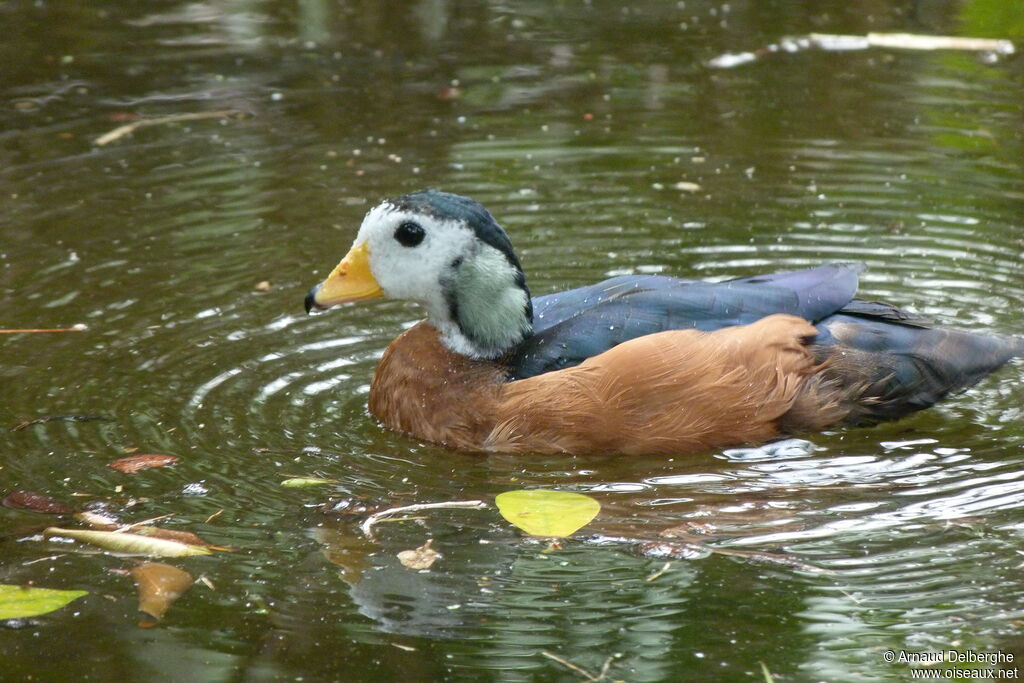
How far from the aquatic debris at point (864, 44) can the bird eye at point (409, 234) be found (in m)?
5.53

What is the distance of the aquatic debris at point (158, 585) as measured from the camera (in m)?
4.36

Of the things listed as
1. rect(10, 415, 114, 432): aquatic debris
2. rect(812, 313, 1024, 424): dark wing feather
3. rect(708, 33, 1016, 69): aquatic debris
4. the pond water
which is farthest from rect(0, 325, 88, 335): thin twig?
rect(708, 33, 1016, 69): aquatic debris

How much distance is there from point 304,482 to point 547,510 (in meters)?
0.99

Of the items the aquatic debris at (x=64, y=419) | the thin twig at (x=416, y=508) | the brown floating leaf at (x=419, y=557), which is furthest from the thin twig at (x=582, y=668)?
the aquatic debris at (x=64, y=419)

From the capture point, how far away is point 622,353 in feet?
18.1

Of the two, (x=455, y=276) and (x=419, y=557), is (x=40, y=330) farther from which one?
(x=419, y=557)

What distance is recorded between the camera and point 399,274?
5.82 metres

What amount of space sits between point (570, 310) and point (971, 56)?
6.21m

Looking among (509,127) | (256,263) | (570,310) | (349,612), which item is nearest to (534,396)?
(570,310)

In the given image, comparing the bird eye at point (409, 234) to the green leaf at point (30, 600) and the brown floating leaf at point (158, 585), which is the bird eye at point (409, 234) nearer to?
the brown floating leaf at point (158, 585)

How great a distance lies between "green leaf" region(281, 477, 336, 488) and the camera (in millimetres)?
5251

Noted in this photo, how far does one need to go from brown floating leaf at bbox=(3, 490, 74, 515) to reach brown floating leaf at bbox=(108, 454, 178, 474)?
0.35 m

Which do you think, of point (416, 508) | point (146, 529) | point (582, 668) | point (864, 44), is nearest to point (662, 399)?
point (416, 508)

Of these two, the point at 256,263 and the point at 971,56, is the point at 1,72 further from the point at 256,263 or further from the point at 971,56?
the point at 971,56
